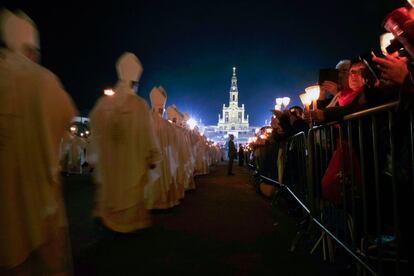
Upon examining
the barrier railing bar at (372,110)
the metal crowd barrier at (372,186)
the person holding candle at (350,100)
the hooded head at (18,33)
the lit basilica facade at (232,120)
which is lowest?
the metal crowd barrier at (372,186)

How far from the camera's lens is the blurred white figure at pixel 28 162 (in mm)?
3141

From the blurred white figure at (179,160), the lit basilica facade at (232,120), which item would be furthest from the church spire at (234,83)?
the blurred white figure at (179,160)

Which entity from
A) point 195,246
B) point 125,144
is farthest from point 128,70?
point 195,246

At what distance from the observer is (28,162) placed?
334 centimetres

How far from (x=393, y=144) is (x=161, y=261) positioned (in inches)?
109

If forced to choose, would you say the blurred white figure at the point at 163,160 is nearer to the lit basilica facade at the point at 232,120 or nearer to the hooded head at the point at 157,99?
the hooded head at the point at 157,99

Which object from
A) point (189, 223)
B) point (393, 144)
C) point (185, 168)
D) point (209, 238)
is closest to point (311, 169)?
point (209, 238)

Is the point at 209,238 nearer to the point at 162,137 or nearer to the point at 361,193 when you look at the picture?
the point at 361,193

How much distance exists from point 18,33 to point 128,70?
7.65ft

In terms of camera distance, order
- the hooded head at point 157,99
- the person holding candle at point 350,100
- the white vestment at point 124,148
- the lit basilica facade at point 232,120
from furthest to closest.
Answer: the lit basilica facade at point 232,120 < the hooded head at point 157,99 < the white vestment at point 124,148 < the person holding candle at point 350,100

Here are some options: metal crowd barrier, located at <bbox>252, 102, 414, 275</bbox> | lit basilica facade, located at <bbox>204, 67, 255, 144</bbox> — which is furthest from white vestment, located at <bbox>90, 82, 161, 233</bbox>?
lit basilica facade, located at <bbox>204, 67, 255, 144</bbox>

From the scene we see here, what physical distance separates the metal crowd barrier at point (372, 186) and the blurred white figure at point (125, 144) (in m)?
2.79

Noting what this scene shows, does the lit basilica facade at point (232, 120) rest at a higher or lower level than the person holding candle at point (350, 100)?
higher

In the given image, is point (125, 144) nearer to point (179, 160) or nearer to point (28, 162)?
point (28, 162)
